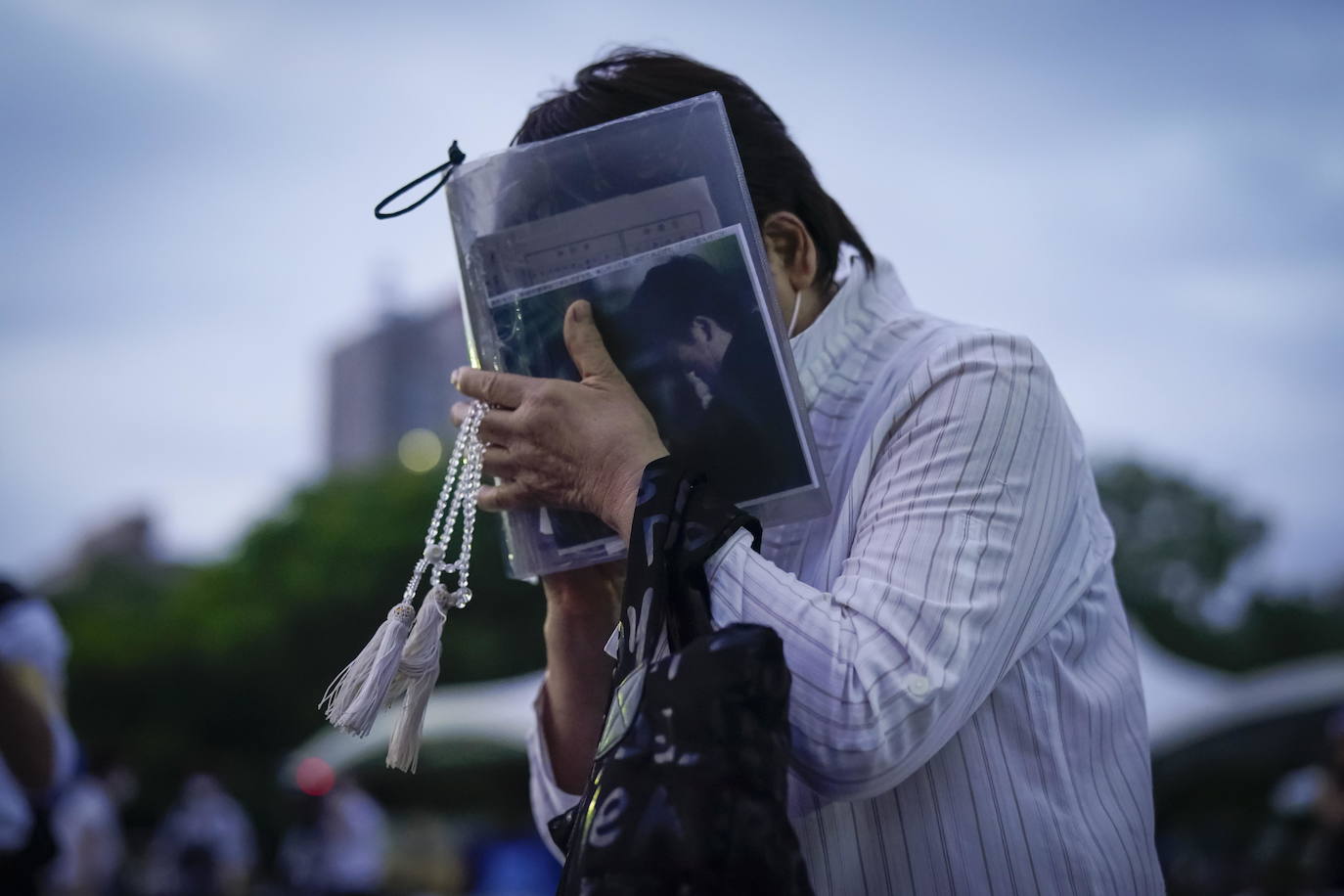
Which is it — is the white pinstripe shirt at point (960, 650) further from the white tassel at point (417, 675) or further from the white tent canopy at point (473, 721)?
the white tent canopy at point (473, 721)

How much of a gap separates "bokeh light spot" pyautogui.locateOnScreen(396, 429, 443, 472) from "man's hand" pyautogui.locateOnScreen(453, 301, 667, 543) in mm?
28305

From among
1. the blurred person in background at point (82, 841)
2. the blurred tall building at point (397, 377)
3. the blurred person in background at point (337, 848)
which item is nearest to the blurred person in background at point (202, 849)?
the blurred person in background at point (337, 848)

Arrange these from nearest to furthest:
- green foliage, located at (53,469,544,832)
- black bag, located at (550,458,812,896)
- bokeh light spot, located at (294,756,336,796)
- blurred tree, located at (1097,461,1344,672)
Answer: black bag, located at (550,458,812,896), bokeh light spot, located at (294,756,336,796), green foliage, located at (53,469,544,832), blurred tree, located at (1097,461,1344,672)

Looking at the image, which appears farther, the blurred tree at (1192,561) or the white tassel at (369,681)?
the blurred tree at (1192,561)

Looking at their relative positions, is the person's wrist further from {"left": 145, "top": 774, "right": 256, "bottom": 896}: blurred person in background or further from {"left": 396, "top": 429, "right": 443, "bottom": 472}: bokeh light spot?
{"left": 396, "top": 429, "right": 443, "bottom": 472}: bokeh light spot

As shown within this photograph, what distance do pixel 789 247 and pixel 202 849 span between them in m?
9.94

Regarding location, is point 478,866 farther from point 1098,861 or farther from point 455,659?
point 455,659

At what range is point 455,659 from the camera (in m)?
23.2

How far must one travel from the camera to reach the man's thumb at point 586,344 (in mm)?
1268

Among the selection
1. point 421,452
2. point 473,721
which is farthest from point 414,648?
point 421,452

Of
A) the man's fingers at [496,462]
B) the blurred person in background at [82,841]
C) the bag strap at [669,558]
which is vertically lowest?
the blurred person in background at [82,841]

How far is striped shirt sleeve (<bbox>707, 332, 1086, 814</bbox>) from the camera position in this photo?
1.04 meters

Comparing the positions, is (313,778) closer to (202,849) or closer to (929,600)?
(202,849)

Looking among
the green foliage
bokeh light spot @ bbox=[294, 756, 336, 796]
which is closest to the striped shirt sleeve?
bokeh light spot @ bbox=[294, 756, 336, 796]
